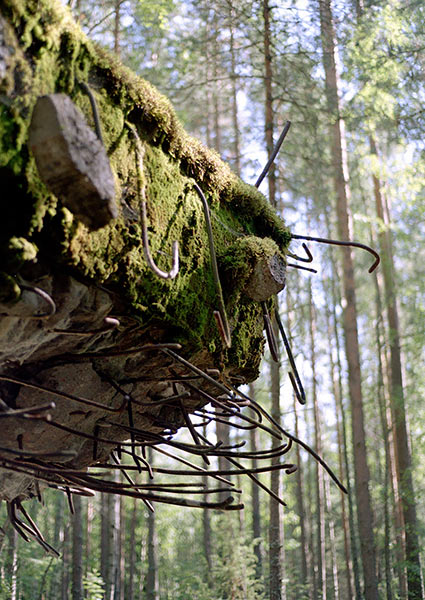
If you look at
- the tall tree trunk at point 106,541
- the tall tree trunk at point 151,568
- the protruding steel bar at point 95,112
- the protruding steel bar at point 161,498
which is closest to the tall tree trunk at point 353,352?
the tall tree trunk at point 151,568

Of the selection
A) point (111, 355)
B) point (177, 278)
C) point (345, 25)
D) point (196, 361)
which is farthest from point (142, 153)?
point (345, 25)

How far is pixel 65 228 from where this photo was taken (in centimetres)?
152

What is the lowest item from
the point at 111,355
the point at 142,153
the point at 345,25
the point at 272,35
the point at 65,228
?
the point at 111,355

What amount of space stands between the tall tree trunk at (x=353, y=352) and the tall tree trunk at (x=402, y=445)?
1094mm

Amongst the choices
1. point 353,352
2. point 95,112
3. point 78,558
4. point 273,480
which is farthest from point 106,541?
point 95,112

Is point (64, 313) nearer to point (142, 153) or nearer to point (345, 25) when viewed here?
point (142, 153)

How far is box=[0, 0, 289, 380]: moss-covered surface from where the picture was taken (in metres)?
1.40

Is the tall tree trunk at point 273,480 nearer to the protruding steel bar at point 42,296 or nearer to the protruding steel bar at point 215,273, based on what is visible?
the protruding steel bar at point 215,273

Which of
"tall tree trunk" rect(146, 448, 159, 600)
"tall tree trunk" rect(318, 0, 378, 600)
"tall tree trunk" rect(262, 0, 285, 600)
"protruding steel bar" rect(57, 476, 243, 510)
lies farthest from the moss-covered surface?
"tall tree trunk" rect(146, 448, 159, 600)

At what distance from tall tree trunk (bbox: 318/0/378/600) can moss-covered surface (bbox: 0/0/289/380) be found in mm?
7050

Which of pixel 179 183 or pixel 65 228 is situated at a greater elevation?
pixel 179 183

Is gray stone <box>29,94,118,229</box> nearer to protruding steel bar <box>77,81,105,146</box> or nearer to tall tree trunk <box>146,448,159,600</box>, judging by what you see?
protruding steel bar <box>77,81,105,146</box>

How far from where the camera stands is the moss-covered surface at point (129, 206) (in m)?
1.40

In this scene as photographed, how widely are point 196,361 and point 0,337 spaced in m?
0.89
